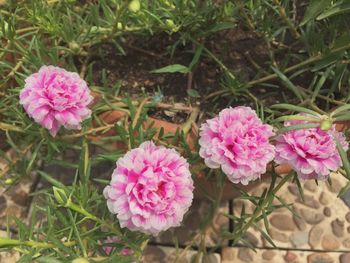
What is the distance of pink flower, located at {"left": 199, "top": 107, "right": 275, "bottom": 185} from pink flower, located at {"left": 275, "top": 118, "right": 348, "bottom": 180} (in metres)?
0.03

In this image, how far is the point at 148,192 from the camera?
0.62m

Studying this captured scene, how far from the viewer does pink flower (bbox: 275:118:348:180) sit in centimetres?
67

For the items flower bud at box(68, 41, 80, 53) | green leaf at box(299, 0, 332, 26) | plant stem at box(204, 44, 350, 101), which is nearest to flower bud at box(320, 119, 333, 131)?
green leaf at box(299, 0, 332, 26)

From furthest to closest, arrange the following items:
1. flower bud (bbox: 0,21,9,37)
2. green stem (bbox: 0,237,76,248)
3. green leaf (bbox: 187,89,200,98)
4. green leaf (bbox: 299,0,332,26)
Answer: green leaf (bbox: 187,89,200,98) < flower bud (bbox: 0,21,9,37) < green leaf (bbox: 299,0,332,26) < green stem (bbox: 0,237,76,248)

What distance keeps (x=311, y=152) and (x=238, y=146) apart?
10 centimetres

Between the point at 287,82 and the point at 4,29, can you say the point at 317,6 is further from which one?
the point at 4,29

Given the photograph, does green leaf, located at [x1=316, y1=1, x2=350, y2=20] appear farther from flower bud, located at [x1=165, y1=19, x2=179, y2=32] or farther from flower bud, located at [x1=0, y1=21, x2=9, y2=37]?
flower bud, located at [x1=0, y1=21, x2=9, y2=37]

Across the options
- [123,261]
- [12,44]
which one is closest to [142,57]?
[12,44]

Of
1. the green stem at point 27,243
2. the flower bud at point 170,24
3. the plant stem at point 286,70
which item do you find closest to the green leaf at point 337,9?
the plant stem at point 286,70

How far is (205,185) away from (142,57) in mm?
338

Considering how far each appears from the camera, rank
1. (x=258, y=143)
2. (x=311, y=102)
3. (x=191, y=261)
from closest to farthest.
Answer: (x=258, y=143) < (x=311, y=102) < (x=191, y=261)

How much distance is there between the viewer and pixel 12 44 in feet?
2.99

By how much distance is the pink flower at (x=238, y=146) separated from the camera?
66cm

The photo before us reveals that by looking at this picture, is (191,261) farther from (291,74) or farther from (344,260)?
(291,74)
